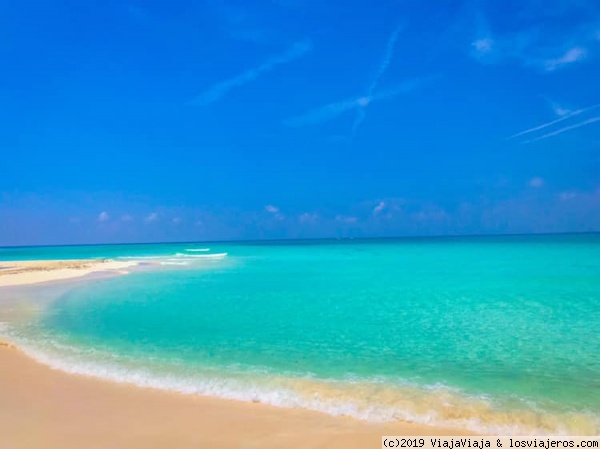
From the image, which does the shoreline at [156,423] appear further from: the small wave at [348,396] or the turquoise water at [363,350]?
the turquoise water at [363,350]

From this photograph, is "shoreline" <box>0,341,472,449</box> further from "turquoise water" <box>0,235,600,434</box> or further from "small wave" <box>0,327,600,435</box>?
"turquoise water" <box>0,235,600,434</box>

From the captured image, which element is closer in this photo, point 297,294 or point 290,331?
point 290,331

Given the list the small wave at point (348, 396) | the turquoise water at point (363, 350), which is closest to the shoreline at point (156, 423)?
the small wave at point (348, 396)

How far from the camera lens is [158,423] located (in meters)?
5.80

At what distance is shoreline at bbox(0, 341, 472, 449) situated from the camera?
5.23m

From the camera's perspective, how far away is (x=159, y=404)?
6.52 metres

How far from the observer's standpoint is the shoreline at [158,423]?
5230 mm

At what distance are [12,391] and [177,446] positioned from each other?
160 inches

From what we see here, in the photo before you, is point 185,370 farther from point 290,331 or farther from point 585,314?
point 585,314

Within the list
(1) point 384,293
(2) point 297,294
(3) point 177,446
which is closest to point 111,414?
(3) point 177,446

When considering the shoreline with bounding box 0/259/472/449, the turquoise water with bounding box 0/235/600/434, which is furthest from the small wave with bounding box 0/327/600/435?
the shoreline with bounding box 0/259/472/449

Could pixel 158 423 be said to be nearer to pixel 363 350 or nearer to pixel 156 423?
pixel 156 423

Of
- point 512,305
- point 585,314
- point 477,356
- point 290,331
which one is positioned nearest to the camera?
point 477,356

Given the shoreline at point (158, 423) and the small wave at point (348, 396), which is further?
the small wave at point (348, 396)
